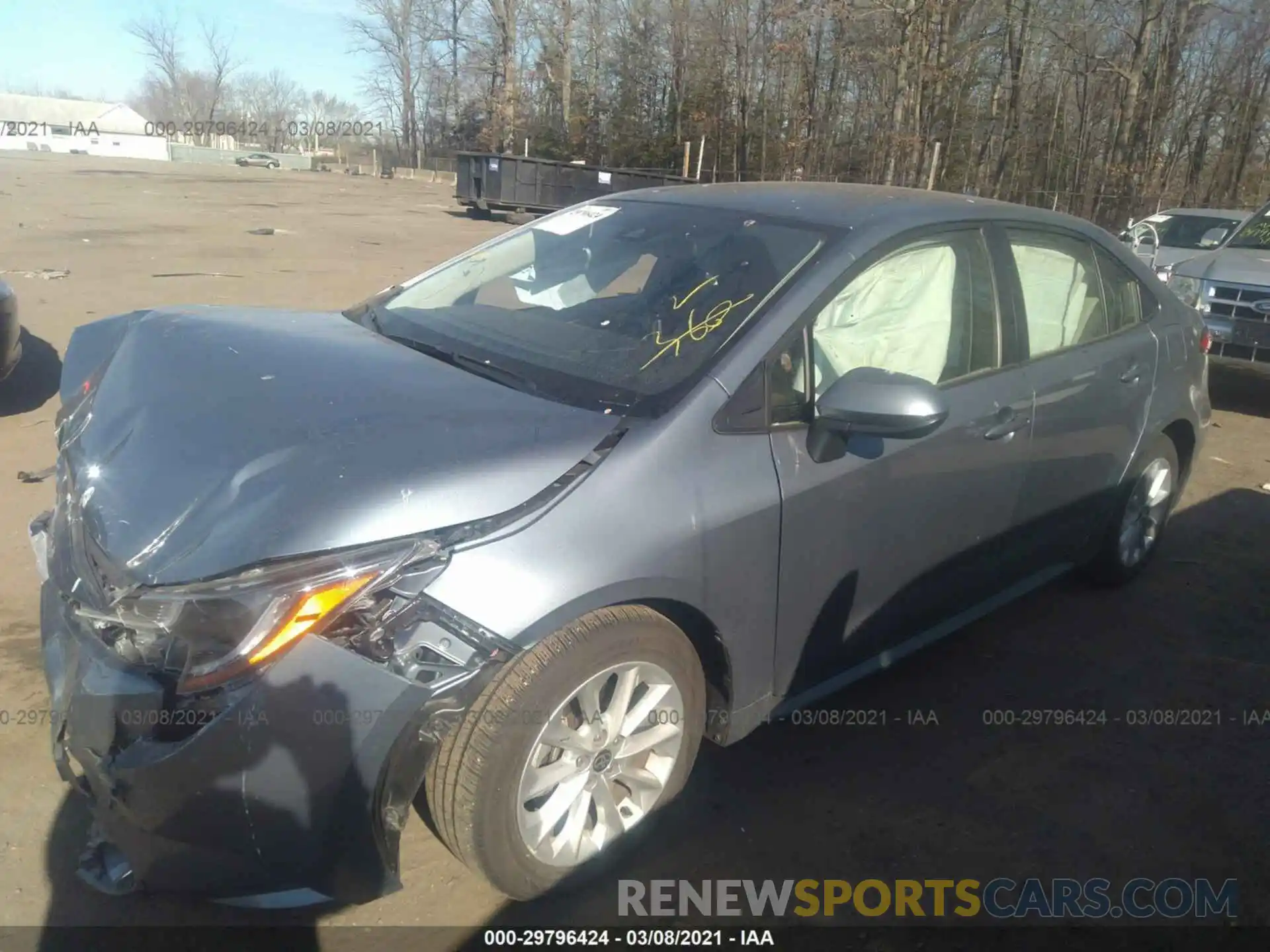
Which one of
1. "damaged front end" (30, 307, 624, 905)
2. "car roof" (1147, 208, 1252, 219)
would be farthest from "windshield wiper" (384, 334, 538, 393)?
"car roof" (1147, 208, 1252, 219)

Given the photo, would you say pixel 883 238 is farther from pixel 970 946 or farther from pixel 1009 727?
pixel 970 946

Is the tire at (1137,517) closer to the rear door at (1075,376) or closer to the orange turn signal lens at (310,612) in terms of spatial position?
the rear door at (1075,376)

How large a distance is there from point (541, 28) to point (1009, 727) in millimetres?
45299

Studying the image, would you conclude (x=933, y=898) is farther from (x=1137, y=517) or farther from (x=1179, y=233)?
(x=1179, y=233)

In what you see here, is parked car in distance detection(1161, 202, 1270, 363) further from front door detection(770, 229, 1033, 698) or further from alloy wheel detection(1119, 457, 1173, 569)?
front door detection(770, 229, 1033, 698)

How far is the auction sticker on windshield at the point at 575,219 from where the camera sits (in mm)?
3703

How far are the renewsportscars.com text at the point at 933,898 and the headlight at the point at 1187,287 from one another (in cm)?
710

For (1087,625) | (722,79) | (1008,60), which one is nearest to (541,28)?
(722,79)

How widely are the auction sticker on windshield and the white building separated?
7488 cm

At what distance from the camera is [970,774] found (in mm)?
3172

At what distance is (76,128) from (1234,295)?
9850 cm

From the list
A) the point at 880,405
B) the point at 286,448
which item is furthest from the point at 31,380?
the point at 880,405

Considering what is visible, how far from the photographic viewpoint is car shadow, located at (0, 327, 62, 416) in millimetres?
6383

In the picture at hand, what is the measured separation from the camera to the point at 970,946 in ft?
8.24
